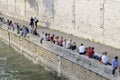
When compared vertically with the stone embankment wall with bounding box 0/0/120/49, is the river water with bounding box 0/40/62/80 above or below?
below

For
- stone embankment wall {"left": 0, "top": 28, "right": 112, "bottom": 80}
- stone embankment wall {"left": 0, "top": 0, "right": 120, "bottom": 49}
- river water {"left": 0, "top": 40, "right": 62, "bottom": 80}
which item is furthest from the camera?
stone embankment wall {"left": 0, "top": 0, "right": 120, "bottom": 49}

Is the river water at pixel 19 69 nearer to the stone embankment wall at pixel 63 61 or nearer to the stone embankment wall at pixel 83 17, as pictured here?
the stone embankment wall at pixel 63 61

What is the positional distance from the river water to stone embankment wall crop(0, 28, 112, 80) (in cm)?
45

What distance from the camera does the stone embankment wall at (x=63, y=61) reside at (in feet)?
62.1

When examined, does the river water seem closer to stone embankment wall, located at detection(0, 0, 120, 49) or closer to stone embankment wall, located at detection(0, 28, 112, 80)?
stone embankment wall, located at detection(0, 28, 112, 80)

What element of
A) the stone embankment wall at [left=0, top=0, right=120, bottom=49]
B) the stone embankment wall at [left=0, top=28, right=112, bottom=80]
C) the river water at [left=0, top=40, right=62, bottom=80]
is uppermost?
the stone embankment wall at [left=0, top=0, right=120, bottom=49]

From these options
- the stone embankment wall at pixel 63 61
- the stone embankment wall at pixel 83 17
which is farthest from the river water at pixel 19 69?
the stone embankment wall at pixel 83 17

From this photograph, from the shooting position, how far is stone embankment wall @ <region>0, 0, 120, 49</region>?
25234 mm

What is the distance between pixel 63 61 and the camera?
22750 millimetres

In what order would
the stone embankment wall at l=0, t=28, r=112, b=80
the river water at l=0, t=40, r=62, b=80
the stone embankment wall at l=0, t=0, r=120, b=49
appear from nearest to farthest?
1. the stone embankment wall at l=0, t=28, r=112, b=80
2. the river water at l=0, t=40, r=62, b=80
3. the stone embankment wall at l=0, t=0, r=120, b=49

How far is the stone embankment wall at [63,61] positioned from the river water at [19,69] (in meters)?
0.45

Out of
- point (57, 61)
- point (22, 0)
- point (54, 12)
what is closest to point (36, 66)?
point (57, 61)

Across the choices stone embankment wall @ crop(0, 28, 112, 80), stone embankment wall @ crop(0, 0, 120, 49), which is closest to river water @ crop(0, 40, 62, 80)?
stone embankment wall @ crop(0, 28, 112, 80)

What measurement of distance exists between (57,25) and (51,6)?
232 centimetres
